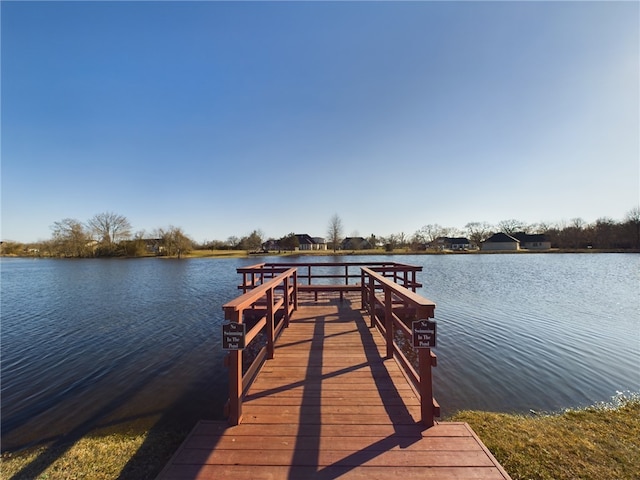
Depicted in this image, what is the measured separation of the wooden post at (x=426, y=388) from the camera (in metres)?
2.88

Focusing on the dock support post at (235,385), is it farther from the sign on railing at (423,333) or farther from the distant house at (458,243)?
the distant house at (458,243)

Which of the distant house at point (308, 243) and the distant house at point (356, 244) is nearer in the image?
the distant house at point (356, 244)

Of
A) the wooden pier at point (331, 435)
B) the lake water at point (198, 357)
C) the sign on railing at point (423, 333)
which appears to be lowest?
the lake water at point (198, 357)

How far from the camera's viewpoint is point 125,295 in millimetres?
15453

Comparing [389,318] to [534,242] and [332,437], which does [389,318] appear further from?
[534,242]

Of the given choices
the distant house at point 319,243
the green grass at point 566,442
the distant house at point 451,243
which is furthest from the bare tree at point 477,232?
the green grass at point 566,442

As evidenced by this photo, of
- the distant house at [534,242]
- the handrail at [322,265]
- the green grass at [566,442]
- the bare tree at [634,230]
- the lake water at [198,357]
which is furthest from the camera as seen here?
the distant house at [534,242]

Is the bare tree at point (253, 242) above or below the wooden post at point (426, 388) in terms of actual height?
above

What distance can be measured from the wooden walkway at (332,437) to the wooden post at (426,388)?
99mm

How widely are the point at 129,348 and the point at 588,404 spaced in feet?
32.5

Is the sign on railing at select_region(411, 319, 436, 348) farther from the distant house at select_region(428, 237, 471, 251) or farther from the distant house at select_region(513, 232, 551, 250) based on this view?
the distant house at select_region(513, 232, 551, 250)

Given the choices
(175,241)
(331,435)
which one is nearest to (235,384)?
(331,435)

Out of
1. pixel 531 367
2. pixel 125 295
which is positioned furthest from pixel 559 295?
pixel 125 295

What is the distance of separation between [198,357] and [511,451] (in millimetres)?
6236
